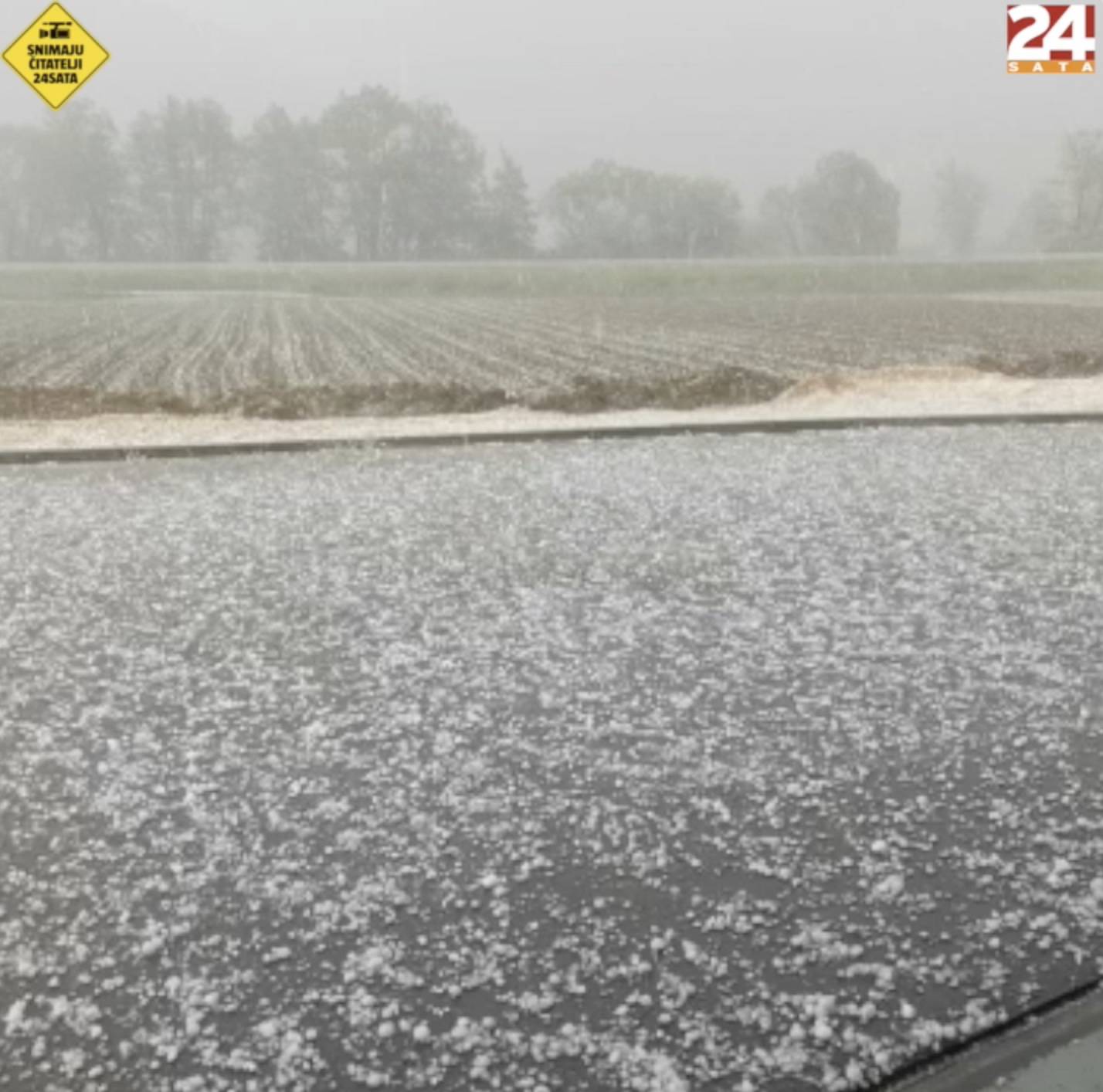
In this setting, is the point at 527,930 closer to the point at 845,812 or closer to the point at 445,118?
the point at 845,812

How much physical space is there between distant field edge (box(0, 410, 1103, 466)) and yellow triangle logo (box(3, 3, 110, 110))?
9.07m

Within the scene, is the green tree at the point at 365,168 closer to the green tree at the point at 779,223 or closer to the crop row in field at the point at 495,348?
the green tree at the point at 779,223

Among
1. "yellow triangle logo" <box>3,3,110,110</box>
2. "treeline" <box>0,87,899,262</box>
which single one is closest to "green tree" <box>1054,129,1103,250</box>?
"treeline" <box>0,87,899,262</box>

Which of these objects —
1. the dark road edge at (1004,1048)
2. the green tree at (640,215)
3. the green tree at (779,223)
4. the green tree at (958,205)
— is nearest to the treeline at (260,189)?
the green tree at (640,215)

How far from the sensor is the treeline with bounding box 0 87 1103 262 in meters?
70.8

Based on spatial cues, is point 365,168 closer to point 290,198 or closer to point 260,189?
point 290,198

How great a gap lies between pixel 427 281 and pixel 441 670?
46.5m

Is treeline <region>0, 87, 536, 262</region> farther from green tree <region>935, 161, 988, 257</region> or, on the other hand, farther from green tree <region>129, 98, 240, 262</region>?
green tree <region>935, 161, 988, 257</region>

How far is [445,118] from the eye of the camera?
75.8 meters

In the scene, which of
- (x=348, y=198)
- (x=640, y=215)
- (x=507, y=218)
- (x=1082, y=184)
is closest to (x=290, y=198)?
(x=348, y=198)

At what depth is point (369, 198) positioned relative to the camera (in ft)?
240

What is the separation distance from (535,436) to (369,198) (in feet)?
211

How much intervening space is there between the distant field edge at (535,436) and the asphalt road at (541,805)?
4051 mm

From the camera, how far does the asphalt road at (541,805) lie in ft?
9.66
